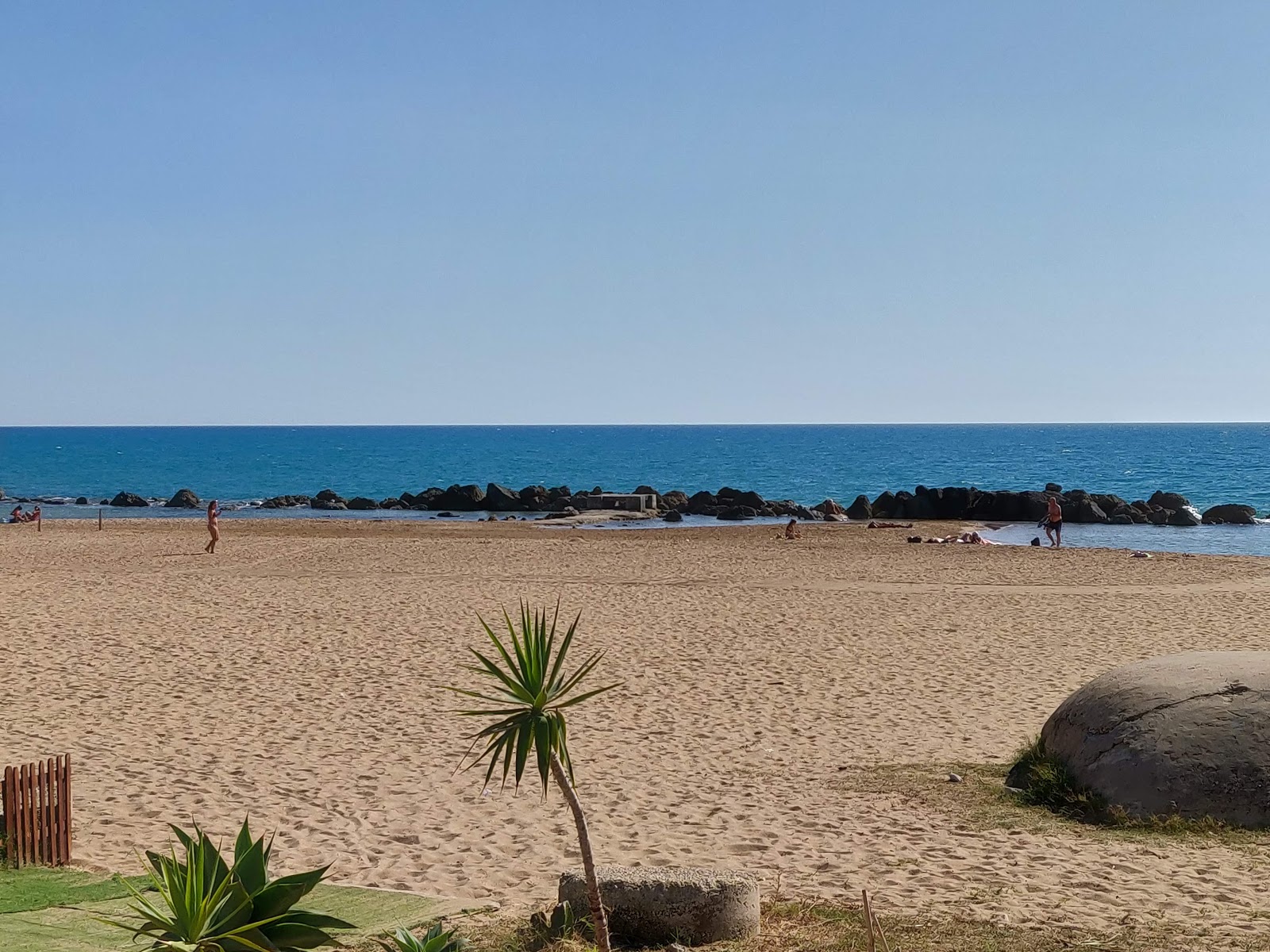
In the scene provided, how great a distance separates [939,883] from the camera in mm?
7586

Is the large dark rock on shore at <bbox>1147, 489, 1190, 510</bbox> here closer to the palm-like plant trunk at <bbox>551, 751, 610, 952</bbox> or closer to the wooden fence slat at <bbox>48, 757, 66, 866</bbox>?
the wooden fence slat at <bbox>48, 757, 66, 866</bbox>

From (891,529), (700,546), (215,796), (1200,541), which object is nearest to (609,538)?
(700,546)

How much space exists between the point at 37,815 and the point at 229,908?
3720mm

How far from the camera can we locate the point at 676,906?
6.32m

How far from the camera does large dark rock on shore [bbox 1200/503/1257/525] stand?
5522 cm

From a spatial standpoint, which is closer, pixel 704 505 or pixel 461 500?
pixel 704 505

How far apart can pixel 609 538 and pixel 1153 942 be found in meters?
35.6

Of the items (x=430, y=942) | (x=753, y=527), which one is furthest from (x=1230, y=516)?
(x=430, y=942)

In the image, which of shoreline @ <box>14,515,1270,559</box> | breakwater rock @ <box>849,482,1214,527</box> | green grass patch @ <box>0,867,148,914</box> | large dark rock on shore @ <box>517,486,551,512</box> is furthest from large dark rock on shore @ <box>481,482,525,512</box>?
green grass patch @ <box>0,867,148,914</box>

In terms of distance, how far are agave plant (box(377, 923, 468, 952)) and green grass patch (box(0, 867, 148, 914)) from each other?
210 centimetres

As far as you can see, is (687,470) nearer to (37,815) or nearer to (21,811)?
(37,815)

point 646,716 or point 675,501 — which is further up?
point 675,501

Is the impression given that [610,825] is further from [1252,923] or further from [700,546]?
[700,546]

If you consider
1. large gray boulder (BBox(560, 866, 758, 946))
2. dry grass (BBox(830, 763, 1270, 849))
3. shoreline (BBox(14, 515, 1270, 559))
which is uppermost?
shoreline (BBox(14, 515, 1270, 559))
